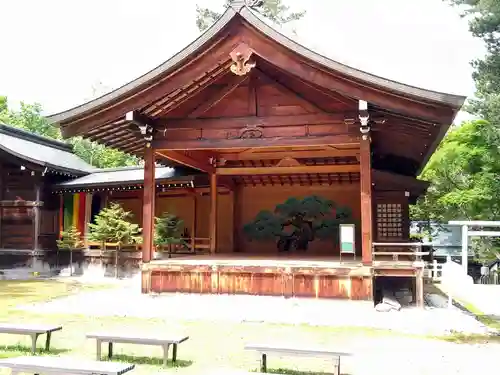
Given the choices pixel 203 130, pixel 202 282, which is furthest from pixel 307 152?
pixel 202 282

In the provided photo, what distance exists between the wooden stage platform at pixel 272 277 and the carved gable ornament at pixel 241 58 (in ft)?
12.7

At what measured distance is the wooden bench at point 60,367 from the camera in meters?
4.35

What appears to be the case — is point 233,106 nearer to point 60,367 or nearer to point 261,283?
point 261,283

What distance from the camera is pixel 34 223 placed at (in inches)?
711

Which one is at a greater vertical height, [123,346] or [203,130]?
[203,130]

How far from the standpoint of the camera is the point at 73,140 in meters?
37.7

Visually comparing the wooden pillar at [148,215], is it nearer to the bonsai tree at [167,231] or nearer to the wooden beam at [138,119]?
the wooden beam at [138,119]

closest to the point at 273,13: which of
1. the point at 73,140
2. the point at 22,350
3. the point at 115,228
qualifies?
the point at 73,140

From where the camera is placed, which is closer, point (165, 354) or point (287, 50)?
point (165, 354)

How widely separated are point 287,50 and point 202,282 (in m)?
4.95

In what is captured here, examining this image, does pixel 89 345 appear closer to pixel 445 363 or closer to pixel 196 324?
pixel 196 324

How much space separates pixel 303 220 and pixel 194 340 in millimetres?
7860

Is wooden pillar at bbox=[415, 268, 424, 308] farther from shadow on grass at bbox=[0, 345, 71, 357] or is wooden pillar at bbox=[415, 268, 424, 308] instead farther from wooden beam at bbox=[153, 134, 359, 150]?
shadow on grass at bbox=[0, 345, 71, 357]

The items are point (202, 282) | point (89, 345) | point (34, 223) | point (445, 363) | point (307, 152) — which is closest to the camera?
point (445, 363)
